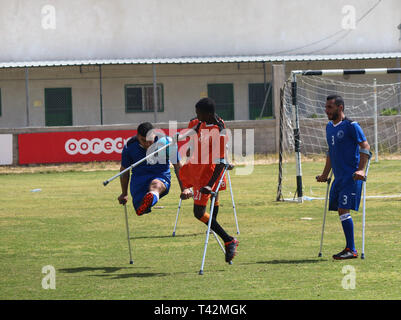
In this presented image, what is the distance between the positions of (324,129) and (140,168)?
2233 centimetres

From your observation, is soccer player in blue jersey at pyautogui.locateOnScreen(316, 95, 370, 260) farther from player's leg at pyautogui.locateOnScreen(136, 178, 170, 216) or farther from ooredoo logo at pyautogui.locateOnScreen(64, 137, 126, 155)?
ooredoo logo at pyautogui.locateOnScreen(64, 137, 126, 155)

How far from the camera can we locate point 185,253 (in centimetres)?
1071

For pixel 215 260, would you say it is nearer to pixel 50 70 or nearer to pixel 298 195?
pixel 298 195

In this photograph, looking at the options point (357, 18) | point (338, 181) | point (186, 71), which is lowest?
point (338, 181)

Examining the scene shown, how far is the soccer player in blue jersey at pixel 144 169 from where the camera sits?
33.8ft

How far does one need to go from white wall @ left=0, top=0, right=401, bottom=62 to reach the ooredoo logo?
7.93m

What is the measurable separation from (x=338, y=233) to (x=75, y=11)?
2759cm

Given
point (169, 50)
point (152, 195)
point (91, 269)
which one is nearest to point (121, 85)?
point (169, 50)

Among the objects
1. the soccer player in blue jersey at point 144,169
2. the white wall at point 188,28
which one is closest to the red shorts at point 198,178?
the soccer player in blue jersey at point 144,169

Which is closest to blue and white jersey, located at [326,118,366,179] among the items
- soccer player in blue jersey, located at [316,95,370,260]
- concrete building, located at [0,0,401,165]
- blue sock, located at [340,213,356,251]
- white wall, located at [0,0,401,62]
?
soccer player in blue jersey, located at [316,95,370,260]

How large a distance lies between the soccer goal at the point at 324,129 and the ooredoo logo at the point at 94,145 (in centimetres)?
671

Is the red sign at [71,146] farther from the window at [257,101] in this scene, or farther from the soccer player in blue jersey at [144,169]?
the soccer player in blue jersey at [144,169]
